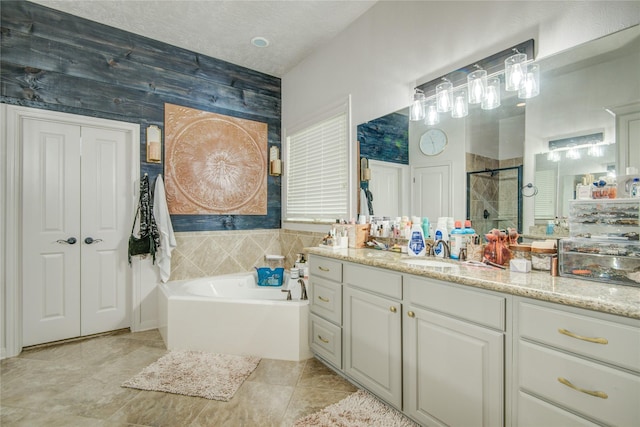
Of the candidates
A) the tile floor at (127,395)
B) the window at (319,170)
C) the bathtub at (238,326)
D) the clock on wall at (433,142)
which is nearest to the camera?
the tile floor at (127,395)

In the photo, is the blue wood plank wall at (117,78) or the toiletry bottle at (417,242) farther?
the blue wood plank wall at (117,78)

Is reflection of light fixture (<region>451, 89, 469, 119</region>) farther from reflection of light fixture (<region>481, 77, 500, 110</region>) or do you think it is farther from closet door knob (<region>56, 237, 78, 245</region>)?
closet door knob (<region>56, 237, 78, 245</region>)

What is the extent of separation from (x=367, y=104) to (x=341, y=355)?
2074mm

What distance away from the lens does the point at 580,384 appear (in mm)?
1062

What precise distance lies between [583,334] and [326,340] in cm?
158

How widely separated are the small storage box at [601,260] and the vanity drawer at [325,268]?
1240 millimetres

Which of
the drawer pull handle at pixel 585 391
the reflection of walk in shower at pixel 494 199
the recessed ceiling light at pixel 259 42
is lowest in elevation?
the drawer pull handle at pixel 585 391

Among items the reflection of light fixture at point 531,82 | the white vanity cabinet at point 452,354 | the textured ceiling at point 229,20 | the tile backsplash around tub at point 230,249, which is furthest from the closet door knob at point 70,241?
the reflection of light fixture at point 531,82

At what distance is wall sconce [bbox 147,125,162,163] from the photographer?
123 inches

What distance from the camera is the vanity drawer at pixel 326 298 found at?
2.14 m

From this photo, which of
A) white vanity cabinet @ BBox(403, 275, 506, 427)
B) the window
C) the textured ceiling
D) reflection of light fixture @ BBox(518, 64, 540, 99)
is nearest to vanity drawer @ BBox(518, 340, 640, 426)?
white vanity cabinet @ BBox(403, 275, 506, 427)

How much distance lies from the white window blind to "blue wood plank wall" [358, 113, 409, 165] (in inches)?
10.7

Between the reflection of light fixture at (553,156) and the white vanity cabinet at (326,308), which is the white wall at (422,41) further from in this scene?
the white vanity cabinet at (326,308)

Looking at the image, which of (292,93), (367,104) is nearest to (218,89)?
(292,93)
